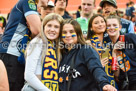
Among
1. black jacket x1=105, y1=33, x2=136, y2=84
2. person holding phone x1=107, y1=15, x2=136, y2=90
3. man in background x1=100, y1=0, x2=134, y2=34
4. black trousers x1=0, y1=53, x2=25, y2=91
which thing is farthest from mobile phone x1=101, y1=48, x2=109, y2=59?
black trousers x1=0, y1=53, x2=25, y2=91

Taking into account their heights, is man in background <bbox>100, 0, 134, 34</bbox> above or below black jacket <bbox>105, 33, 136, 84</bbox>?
above

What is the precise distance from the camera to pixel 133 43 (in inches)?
120

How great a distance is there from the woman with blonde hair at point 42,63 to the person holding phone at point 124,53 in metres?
1.05

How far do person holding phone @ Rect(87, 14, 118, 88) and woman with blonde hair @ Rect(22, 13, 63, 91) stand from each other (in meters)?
0.72

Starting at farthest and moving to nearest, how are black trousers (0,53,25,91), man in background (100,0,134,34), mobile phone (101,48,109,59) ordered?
man in background (100,0,134,34) < mobile phone (101,48,109,59) < black trousers (0,53,25,91)

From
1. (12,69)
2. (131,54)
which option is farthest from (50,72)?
(131,54)

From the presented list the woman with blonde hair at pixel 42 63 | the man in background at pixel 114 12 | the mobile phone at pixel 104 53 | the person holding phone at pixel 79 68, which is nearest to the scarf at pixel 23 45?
the woman with blonde hair at pixel 42 63

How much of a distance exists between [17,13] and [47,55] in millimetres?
681

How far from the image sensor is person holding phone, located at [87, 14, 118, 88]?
2.89 m

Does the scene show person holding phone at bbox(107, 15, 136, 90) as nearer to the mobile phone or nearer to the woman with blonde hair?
the mobile phone

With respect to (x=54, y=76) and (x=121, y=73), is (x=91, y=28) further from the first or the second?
(x=54, y=76)

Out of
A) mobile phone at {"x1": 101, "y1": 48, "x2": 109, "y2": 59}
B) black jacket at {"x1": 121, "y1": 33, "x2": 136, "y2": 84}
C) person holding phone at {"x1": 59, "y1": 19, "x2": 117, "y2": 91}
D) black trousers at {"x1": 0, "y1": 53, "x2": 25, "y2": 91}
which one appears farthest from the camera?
black jacket at {"x1": 121, "y1": 33, "x2": 136, "y2": 84}

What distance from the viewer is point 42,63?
234cm

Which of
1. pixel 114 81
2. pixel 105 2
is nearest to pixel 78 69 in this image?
pixel 114 81
